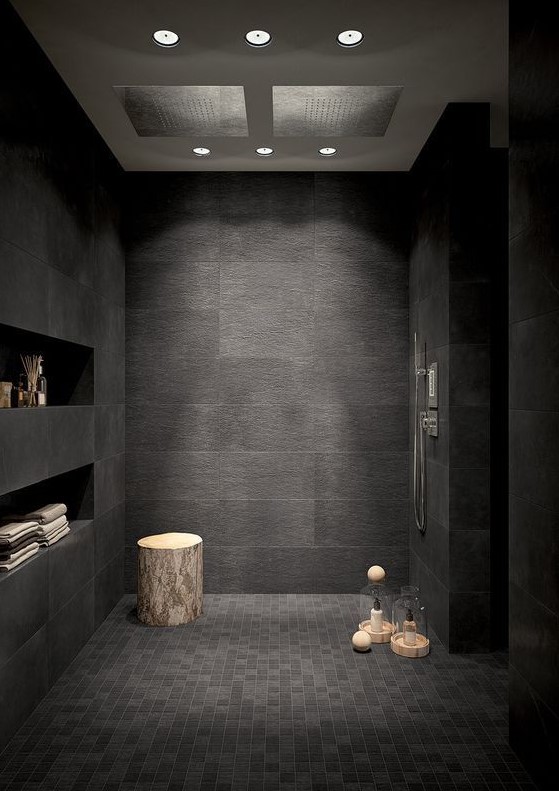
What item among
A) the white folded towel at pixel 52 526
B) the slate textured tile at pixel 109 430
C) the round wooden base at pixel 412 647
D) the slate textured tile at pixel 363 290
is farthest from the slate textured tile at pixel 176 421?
the round wooden base at pixel 412 647

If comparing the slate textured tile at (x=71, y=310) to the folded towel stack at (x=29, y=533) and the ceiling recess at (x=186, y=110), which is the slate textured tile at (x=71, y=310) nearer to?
the folded towel stack at (x=29, y=533)

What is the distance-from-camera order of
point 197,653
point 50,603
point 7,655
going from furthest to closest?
1. point 197,653
2. point 50,603
3. point 7,655

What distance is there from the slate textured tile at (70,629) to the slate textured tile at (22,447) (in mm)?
771

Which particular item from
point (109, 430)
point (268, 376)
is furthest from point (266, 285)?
point (109, 430)

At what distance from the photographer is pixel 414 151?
4.14 metres

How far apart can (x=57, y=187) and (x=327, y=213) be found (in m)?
1.99

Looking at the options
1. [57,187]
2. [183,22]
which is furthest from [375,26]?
[57,187]

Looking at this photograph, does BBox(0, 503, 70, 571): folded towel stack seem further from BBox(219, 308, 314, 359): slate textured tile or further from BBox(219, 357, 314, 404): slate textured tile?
BBox(219, 308, 314, 359): slate textured tile

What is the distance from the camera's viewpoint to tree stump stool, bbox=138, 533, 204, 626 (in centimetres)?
379

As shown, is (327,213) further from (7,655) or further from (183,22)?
(7,655)

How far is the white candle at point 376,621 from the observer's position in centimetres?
363

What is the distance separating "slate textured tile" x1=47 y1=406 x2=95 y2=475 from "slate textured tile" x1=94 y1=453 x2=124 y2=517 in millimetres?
211

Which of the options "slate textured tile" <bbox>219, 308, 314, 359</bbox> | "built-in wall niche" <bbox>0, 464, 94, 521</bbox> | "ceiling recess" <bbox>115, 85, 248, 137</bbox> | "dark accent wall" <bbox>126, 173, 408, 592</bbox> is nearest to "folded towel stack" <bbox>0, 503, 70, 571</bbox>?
"built-in wall niche" <bbox>0, 464, 94, 521</bbox>

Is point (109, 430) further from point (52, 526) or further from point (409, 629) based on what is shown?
point (409, 629)
